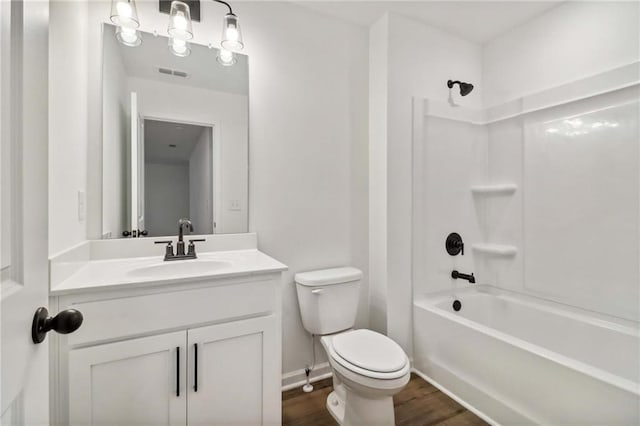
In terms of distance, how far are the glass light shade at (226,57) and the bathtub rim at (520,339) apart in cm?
197

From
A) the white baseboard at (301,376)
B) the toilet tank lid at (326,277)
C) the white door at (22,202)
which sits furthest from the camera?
the white baseboard at (301,376)

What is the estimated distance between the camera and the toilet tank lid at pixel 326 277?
176cm

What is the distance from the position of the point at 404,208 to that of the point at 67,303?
1847 mm

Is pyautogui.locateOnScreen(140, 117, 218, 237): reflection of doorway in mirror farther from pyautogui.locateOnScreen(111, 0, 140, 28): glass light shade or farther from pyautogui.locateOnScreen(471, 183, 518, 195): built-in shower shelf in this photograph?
pyautogui.locateOnScreen(471, 183, 518, 195): built-in shower shelf

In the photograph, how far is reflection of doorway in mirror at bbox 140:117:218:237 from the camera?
1608 mm

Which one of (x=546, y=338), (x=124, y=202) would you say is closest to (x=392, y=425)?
(x=546, y=338)

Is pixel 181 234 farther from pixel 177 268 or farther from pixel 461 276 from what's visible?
pixel 461 276

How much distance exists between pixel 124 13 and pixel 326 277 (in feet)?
5.67

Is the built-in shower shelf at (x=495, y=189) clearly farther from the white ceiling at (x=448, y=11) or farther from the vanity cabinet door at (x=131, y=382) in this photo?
the vanity cabinet door at (x=131, y=382)

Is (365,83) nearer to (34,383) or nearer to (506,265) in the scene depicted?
(506,265)

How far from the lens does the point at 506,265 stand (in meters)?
2.28

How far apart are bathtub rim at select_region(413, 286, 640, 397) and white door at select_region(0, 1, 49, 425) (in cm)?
184

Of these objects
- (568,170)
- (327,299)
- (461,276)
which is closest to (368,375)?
(327,299)

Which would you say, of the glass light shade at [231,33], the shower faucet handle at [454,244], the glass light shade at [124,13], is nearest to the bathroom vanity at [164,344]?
the glass light shade at [124,13]
